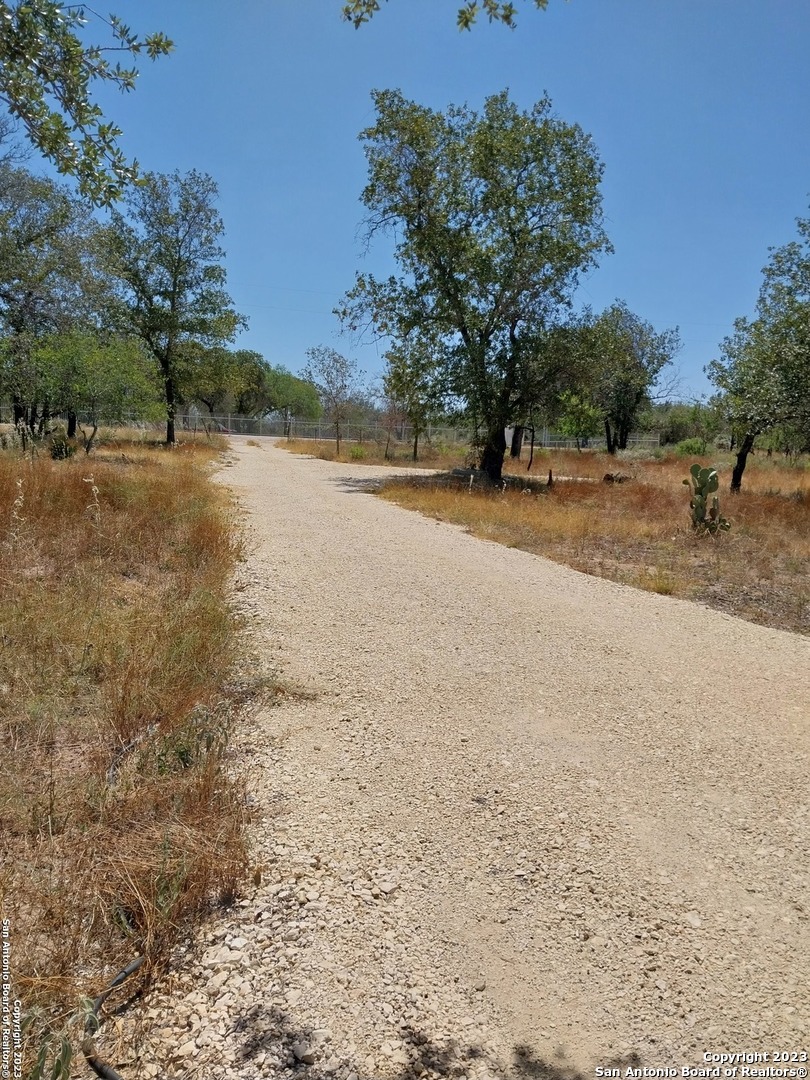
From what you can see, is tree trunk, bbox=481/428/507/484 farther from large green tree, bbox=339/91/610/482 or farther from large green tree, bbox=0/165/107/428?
large green tree, bbox=0/165/107/428

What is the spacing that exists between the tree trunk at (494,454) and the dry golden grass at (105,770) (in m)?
15.3

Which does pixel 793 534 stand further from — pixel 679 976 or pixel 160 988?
pixel 160 988

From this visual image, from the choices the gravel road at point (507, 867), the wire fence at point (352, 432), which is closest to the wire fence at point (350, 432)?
the wire fence at point (352, 432)

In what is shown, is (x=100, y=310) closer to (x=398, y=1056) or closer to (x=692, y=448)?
(x=398, y=1056)

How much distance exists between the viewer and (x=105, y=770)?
108 inches

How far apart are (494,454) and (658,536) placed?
986cm

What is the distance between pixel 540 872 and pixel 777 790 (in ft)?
4.87

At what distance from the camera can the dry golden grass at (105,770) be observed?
2018mm

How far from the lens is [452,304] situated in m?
19.2

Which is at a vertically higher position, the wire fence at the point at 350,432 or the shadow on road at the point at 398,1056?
the wire fence at the point at 350,432

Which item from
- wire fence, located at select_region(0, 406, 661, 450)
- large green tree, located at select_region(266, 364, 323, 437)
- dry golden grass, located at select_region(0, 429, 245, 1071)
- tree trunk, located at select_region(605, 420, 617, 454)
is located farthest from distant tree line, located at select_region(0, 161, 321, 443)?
large green tree, located at select_region(266, 364, 323, 437)

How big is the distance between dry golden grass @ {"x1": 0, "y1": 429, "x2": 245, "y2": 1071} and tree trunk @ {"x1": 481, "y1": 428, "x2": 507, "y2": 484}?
15.3 m

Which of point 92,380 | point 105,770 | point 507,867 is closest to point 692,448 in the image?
point 92,380

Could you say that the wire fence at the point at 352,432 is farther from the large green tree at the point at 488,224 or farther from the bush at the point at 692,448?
the large green tree at the point at 488,224
